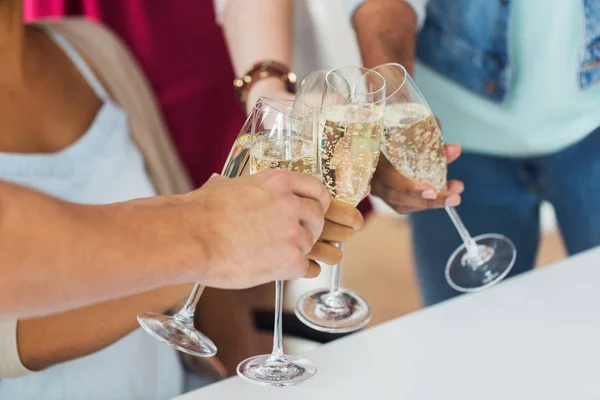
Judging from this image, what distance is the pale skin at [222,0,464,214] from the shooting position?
94 centimetres

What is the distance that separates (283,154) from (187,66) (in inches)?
43.4

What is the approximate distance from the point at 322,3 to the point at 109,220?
33.5 inches

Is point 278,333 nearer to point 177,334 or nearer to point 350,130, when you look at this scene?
point 177,334

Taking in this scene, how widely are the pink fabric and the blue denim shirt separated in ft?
2.44

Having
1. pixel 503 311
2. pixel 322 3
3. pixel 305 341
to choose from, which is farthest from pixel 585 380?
pixel 322 3

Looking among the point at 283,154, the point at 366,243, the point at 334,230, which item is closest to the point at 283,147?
the point at 283,154

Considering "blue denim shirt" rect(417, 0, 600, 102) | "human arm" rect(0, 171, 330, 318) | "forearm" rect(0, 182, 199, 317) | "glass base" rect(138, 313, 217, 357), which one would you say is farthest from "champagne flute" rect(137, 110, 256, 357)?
"blue denim shirt" rect(417, 0, 600, 102)

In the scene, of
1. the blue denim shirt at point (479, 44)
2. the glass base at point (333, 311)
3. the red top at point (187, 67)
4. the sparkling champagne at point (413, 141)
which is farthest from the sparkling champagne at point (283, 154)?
the red top at point (187, 67)

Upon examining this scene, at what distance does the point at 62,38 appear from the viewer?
1.29 meters

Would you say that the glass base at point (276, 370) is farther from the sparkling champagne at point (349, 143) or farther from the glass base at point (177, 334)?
the sparkling champagne at point (349, 143)

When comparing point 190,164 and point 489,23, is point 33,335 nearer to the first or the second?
point 489,23

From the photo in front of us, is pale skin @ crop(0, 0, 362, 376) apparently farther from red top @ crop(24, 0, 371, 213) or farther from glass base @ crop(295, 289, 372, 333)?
red top @ crop(24, 0, 371, 213)

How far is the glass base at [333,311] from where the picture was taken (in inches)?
36.7

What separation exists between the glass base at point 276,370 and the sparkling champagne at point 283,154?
0.23 m
